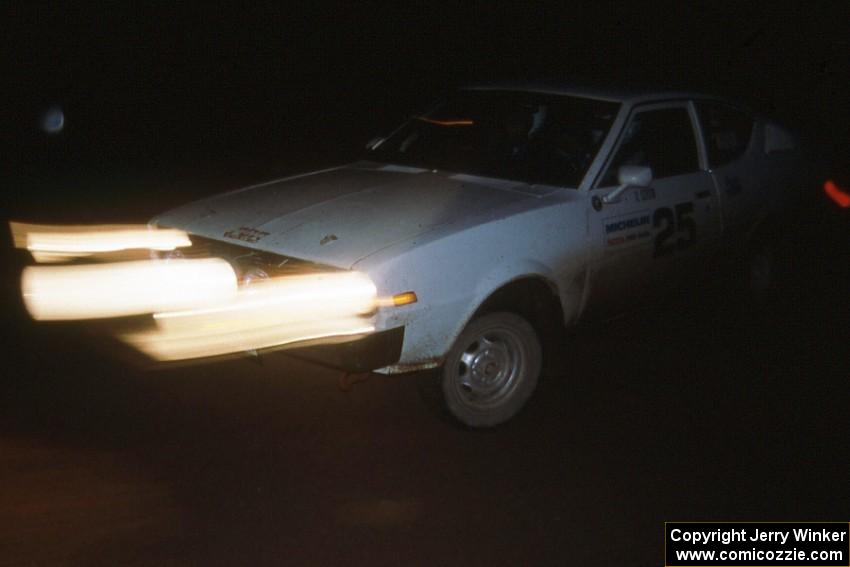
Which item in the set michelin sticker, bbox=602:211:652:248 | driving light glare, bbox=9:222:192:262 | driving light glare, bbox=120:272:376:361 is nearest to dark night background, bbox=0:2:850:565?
driving light glare, bbox=120:272:376:361

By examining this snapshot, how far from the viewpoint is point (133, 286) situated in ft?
15.8

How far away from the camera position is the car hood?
444 centimetres

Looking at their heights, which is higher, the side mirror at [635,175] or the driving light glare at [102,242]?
the side mirror at [635,175]

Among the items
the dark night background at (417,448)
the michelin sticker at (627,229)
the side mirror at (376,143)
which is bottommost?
the dark night background at (417,448)

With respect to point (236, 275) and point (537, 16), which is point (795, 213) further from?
point (537, 16)

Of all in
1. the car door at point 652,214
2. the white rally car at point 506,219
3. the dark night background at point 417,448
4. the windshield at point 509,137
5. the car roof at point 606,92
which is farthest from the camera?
the car roof at point 606,92

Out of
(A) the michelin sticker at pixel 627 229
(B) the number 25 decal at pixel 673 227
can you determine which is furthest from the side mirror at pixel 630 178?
(B) the number 25 decal at pixel 673 227

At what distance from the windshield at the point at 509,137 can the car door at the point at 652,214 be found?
19 cm

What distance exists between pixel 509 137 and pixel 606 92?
0.64 meters

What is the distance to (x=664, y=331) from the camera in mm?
6762

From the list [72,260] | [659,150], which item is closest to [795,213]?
[659,150]

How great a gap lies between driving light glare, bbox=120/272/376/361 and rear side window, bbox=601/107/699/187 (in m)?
1.73

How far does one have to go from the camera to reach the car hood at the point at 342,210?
175 inches

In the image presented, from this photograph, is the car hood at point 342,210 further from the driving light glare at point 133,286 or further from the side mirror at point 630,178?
the side mirror at point 630,178
